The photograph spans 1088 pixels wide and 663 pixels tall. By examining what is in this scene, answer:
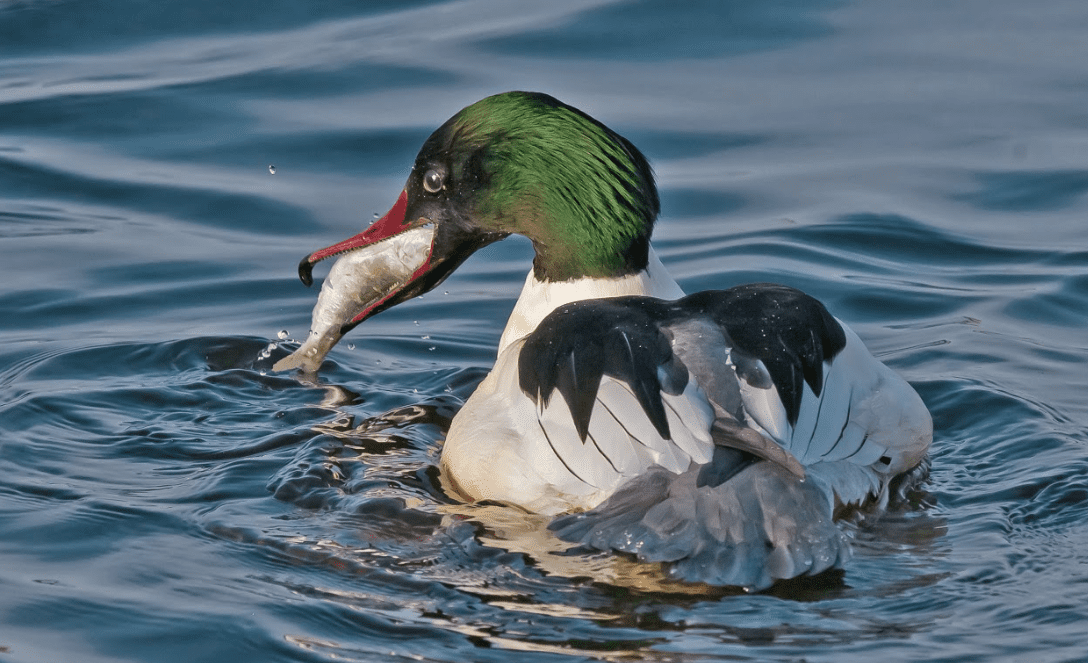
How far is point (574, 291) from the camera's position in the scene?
5.64 metres

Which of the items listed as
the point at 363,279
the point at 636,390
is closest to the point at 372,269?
the point at 363,279

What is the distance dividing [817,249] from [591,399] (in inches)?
146

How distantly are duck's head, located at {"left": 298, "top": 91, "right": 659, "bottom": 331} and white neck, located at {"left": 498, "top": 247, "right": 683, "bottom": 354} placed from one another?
3 cm

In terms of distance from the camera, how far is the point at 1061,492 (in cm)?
507

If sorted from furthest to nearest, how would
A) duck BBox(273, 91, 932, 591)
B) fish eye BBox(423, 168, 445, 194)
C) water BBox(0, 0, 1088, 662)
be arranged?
1. fish eye BBox(423, 168, 445, 194)
2. duck BBox(273, 91, 932, 591)
3. water BBox(0, 0, 1088, 662)

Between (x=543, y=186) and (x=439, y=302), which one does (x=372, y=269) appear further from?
(x=439, y=302)

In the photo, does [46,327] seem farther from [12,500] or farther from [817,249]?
[817,249]

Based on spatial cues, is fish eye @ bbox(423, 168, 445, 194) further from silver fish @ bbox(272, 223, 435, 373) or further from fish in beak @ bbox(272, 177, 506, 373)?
silver fish @ bbox(272, 223, 435, 373)

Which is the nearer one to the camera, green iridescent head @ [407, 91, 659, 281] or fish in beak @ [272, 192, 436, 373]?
green iridescent head @ [407, 91, 659, 281]

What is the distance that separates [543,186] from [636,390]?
131 centimetres

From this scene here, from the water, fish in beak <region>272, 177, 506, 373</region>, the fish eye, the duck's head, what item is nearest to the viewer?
the water

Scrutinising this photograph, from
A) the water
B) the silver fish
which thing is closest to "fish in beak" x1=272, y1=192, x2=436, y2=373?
the silver fish

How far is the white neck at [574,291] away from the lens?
18.3 ft

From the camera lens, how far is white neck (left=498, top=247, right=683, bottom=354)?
5578 millimetres
